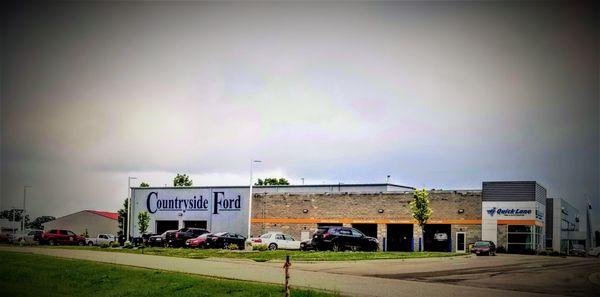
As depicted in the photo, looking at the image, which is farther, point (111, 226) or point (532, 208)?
point (111, 226)

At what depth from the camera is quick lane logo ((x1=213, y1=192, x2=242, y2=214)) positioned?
65.0 m

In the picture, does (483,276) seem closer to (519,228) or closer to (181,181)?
(519,228)

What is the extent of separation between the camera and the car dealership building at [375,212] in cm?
5206

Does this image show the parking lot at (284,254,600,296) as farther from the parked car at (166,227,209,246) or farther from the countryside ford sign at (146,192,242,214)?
the countryside ford sign at (146,192,242,214)

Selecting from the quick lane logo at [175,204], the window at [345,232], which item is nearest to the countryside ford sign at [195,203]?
the quick lane logo at [175,204]

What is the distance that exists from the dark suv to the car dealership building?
1100cm

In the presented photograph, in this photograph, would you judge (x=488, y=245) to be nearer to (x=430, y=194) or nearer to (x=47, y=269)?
(x=430, y=194)

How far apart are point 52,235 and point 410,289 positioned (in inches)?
1775

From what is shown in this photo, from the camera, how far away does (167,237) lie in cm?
4853

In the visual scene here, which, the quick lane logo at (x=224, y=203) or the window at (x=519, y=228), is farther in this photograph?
the quick lane logo at (x=224, y=203)

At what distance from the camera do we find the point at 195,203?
6819cm

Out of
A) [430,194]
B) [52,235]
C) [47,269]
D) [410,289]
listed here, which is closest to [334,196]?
[430,194]

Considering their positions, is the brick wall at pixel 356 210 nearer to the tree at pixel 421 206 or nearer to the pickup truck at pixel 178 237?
the tree at pixel 421 206

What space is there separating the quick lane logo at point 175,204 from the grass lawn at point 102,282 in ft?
121
